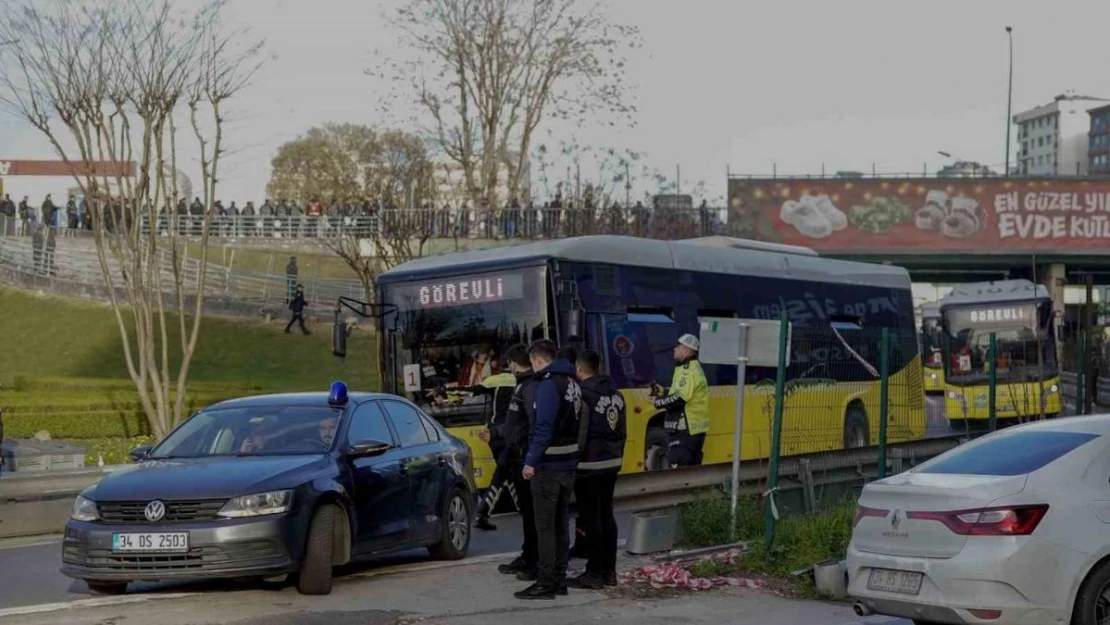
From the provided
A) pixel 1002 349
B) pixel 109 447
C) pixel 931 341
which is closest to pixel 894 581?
pixel 1002 349

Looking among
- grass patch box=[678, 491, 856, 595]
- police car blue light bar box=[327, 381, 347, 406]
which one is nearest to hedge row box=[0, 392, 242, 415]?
police car blue light bar box=[327, 381, 347, 406]

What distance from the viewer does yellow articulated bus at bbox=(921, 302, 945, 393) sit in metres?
36.0

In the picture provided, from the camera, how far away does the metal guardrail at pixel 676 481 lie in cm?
1448

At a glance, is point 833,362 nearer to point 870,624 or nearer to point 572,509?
point 572,509

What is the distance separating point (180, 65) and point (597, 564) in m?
19.0

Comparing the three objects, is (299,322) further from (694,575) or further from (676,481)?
→ (694,575)

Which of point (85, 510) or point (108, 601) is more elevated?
point (85, 510)

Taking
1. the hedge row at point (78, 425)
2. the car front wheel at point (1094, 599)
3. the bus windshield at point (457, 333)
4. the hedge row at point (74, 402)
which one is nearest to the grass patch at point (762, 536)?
the car front wheel at point (1094, 599)

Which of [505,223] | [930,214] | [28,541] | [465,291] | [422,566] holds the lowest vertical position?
[28,541]

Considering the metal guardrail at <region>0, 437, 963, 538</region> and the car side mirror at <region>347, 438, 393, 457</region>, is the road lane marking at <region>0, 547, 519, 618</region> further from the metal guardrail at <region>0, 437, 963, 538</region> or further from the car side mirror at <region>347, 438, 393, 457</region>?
the metal guardrail at <region>0, 437, 963, 538</region>

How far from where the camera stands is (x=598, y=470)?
11.6 meters

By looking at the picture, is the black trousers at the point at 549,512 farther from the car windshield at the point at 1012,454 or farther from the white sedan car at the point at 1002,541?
the car windshield at the point at 1012,454

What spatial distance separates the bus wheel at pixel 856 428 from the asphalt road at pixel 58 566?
2.56 meters

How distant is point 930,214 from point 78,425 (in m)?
37.3
